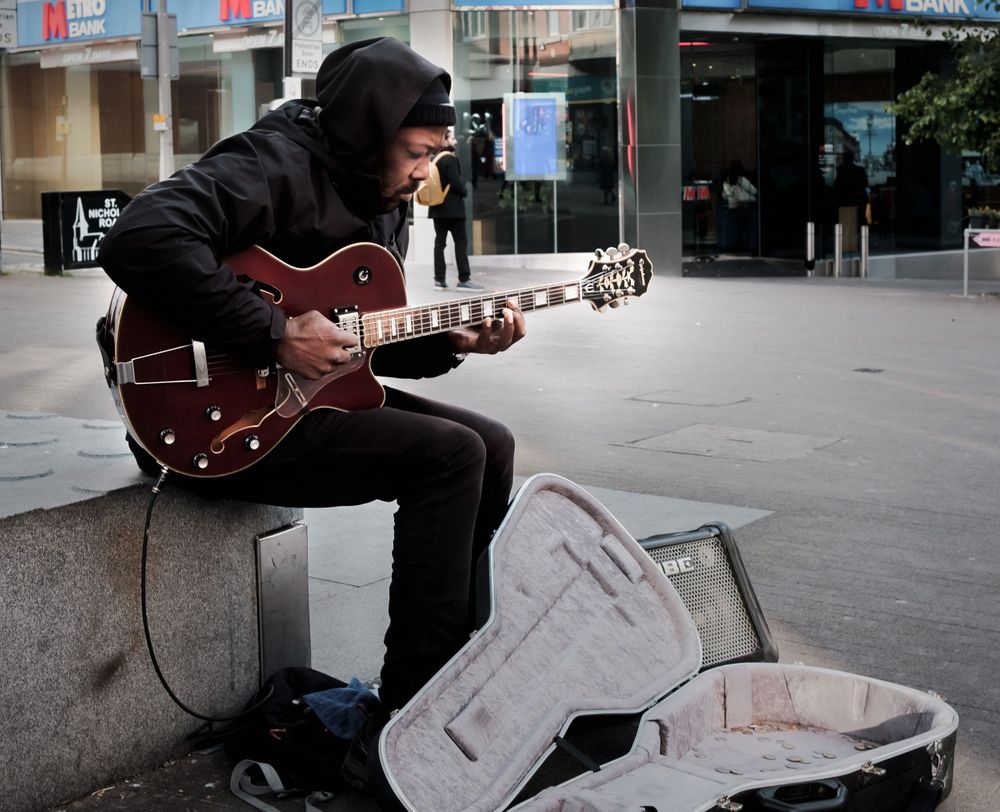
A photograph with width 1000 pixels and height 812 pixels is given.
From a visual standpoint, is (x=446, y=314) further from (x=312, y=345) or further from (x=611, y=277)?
(x=611, y=277)

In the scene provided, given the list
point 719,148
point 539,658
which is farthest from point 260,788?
point 719,148

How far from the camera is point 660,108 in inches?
776

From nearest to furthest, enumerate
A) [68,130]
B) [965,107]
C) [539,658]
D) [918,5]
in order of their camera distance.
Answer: [539,658]
[965,107]
[918,5]
[68,130]

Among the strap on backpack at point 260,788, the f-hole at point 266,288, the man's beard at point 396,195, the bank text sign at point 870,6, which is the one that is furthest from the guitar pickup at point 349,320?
the bank text sign at point 870,6

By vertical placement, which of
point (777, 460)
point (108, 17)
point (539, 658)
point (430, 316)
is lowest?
point (777, 460)

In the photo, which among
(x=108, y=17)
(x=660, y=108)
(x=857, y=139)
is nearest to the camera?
(x=660, y=108)

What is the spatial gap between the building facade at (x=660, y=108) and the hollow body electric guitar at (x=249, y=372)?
53.5ft

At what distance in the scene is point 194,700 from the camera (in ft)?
11.3

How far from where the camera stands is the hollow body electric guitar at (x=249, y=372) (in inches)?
123

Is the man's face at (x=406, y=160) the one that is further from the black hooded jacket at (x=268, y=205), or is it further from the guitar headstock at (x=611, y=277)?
the guitar headstock at (x=611, y=277)

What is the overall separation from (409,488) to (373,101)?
93 centimetres

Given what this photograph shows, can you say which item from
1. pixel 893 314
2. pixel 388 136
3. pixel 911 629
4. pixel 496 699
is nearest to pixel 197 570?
pixel 496 699

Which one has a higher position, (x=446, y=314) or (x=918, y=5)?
(x=918, y=5)

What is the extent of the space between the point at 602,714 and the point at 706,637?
538 mm
